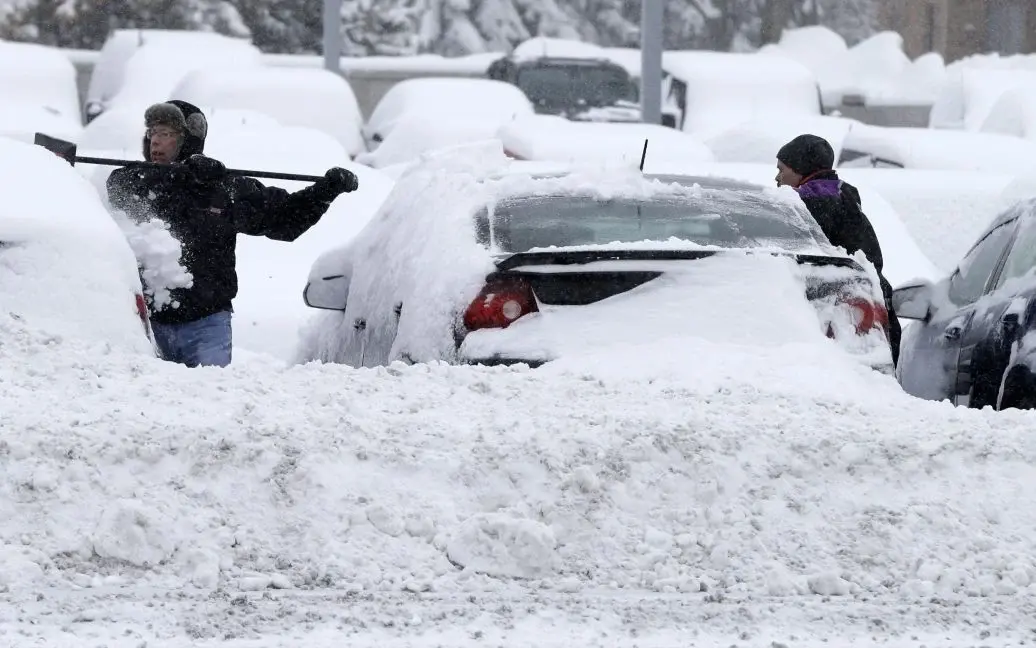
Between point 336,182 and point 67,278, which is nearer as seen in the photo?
point 67,278

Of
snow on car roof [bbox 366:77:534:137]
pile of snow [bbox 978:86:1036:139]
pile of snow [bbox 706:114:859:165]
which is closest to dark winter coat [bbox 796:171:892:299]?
pile of snow [bbox 706:114:859:165]

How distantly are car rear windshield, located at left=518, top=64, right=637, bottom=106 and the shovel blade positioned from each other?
15.5m

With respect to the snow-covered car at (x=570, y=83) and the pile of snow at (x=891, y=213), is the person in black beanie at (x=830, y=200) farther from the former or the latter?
the snow-covered car at (x=570, y=83)

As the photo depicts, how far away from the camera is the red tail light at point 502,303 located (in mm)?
5629

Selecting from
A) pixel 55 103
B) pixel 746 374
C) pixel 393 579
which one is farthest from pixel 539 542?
pixel 55 103

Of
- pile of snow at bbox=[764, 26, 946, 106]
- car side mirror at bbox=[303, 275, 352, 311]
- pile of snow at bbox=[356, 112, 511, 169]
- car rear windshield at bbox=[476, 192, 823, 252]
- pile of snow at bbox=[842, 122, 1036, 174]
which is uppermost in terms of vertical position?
car rear windshield at bbox=[476, 192, 823, 252]

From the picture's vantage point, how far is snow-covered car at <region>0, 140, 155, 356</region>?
5.57 metres

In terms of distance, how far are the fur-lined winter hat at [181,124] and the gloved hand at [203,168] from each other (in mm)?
195

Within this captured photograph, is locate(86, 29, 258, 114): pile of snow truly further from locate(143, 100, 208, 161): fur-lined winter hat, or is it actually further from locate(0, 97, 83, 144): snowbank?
locate(143, 100, 208, 161): fur-lined winter hat

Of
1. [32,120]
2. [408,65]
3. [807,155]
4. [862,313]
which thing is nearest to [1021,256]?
[807,155]

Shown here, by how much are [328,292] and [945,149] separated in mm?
8486

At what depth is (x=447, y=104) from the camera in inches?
698

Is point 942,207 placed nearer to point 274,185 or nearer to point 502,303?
point 274,185

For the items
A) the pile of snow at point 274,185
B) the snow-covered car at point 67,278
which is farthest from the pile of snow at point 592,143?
the snow-covered car at point 67,278
